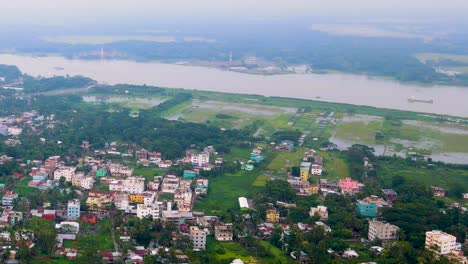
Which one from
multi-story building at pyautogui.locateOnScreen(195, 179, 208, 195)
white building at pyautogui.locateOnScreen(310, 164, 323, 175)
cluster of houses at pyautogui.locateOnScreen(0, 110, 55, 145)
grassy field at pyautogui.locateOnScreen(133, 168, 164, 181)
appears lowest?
grassy field at pyautogui.locateOnScreen(133, 168, 164, 181)

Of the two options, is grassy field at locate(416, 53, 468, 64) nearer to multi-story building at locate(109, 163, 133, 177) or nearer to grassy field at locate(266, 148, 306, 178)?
grassy field at locate(266, 148, 306, 178)

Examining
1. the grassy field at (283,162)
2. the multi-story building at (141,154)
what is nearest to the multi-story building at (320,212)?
the grassy field at (283,162)

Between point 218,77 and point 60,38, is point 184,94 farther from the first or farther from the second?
point 60,38

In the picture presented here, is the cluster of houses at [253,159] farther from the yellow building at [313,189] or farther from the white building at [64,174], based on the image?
the white building at [64,174]

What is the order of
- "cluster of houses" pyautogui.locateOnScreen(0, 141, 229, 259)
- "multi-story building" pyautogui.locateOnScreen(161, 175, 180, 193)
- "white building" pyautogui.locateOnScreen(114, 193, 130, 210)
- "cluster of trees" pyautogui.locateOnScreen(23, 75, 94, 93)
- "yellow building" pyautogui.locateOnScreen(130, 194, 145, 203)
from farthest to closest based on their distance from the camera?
"cluster of trees" pyautogui.locateOnScreen(23, 75, 94, 93)
"multi-story building" pyautogui.locateOnScreen(161, 175, 180, 193)
"yellow building" pyautogui.locateOnScreen(130, 194, 145, 203)
"white building" pyautogui.locateOnScreen(114, 193, 130, 210)
"cluster of houses" pyautogui.locateOnScreen(0, 141, 229, 259)

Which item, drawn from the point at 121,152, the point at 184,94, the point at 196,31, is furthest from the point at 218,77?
the point at 196,31

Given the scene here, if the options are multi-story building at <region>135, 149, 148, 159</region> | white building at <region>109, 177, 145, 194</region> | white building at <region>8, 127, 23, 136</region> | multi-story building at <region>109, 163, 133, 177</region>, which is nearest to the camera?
white building at <region>109, 177, 145, 194</region>

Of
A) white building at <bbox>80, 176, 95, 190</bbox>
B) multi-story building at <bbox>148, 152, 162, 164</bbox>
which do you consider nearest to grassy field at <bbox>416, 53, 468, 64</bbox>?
multi-story building at <bbox>148, 152, 162, 164</bbox>
